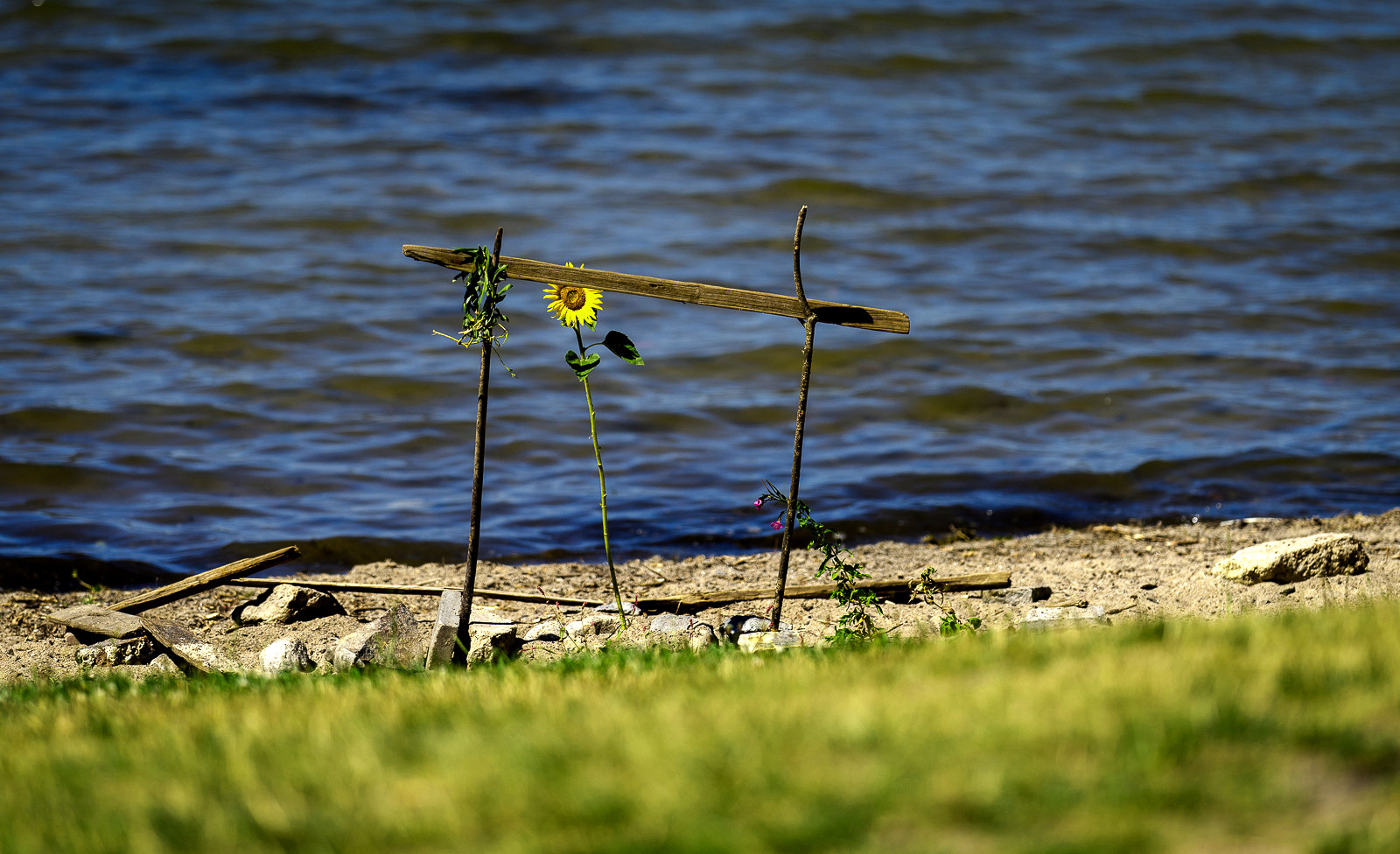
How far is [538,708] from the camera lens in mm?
3074

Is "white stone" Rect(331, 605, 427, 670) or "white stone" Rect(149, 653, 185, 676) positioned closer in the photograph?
"white stone" Rect(331, 605, 427, 670)

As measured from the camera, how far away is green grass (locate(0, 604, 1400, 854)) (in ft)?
7.47

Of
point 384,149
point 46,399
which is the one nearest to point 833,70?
point 384,149

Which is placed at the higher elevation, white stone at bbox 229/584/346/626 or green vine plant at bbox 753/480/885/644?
green vine plant at bbox 753/480/885/644

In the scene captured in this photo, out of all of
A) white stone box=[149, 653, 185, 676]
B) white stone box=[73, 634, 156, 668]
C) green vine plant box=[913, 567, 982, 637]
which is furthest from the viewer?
white stone box=[73, 634, 156, 668]

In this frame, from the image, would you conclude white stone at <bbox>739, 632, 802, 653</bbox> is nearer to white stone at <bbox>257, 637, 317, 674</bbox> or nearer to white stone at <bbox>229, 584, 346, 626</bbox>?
white stone at <bbox>257, 637, 317, 674</bbox>

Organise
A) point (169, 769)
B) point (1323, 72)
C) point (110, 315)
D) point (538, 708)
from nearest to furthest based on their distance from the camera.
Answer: point (169, 769)
point (538, 708)
point (110, 315)
point (1323, 72)

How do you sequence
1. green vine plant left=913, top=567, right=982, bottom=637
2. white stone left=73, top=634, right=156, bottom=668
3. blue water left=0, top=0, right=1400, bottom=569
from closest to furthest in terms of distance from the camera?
green vine plant left=913, top=567, right=982, bottom=637 < white stone left=73, top=634, right=156, bottom=668 < blue water left=0, top=0, right=1400, bottom=569

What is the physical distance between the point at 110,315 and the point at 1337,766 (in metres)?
11.7

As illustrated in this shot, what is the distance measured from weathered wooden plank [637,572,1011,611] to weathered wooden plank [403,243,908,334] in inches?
49.0

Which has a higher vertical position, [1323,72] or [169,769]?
[1323,72]

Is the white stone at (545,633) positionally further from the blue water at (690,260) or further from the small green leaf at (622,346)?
the blue water at (690,260)

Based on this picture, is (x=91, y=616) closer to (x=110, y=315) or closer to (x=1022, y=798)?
(x=1022, y=798)

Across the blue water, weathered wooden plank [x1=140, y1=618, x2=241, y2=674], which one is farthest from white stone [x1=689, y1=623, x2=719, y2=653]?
the blue water
